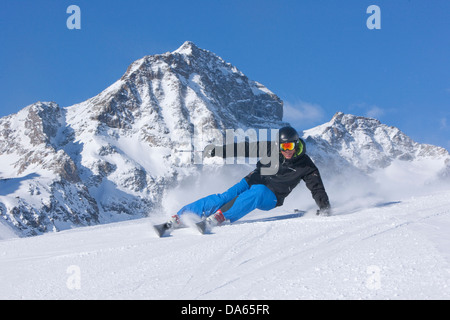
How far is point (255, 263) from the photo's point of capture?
3.85m

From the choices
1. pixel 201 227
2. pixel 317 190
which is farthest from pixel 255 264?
pixel 317 190

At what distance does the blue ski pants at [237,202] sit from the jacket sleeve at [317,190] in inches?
26.7

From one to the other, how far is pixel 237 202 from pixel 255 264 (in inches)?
102

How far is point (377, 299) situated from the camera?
285 cm

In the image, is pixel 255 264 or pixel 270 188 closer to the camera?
pixel 255 264

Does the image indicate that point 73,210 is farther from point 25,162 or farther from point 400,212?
point 400,212

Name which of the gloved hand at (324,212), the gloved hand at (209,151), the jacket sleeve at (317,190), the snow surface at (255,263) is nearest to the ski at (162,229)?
the snow surface at (255,263)

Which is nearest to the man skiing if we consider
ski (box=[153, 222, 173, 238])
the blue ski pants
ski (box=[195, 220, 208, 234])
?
the blue ski pants

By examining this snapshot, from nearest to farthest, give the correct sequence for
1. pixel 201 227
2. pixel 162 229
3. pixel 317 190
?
pixel 201 227 → pixel 162 229 → pixel 317 190

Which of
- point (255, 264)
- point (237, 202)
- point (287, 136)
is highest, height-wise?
point (287, 136)

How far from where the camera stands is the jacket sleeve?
22.3ft

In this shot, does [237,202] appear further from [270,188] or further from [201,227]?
[201,227]

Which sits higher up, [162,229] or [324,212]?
[324,212]

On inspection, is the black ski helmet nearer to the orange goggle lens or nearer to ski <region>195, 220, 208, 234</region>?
the orange goggle lens
